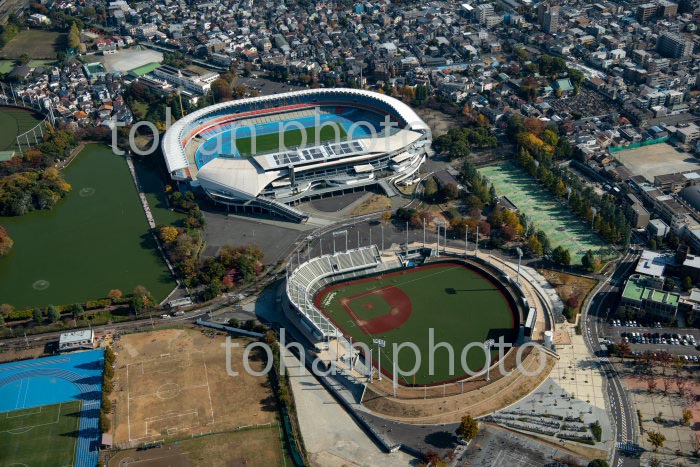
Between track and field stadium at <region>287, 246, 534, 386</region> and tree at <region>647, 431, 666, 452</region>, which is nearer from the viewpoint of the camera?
tree at <region>647, 431, 666, 452</region>

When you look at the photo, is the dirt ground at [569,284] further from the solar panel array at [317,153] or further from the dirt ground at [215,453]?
the dirt ground at [215,453]

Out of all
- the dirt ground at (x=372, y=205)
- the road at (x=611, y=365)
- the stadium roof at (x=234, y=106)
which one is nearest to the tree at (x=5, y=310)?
the stadium roof at (x=234, y=106)

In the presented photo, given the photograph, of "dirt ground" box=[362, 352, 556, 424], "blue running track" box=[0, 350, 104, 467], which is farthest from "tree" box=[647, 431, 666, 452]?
"blue running track" box=[0, 350, 104, 467]

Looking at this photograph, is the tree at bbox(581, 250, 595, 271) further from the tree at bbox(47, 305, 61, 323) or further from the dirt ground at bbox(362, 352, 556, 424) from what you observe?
the tree at bbox(47, 305, 61, 323)

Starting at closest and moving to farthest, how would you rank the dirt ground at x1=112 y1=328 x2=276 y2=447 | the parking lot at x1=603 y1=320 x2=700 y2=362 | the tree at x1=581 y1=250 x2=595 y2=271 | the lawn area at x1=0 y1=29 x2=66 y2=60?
the dirt ground at x1=112 y1=328 x2=276 y2=447
the parking lot at x1=603 y1=320 x2=700 y2=362
the tree at x1=581 y1=250 x2=595 y2=271
the lawn area at x1=0 y1=29 x2=66 y2=60

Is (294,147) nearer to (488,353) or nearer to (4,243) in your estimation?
(4,243)

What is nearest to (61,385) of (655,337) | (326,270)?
(326,270)
